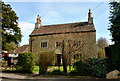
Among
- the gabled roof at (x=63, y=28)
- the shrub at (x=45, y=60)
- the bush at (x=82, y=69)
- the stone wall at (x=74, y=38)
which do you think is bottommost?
the bush at (x=82, y=69)

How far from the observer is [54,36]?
94.1 feet

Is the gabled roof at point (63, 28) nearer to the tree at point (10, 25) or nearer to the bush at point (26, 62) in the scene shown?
the tree at point (10, 25)

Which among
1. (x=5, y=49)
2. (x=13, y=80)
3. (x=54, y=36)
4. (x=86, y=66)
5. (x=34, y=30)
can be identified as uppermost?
(x=34, y=30)

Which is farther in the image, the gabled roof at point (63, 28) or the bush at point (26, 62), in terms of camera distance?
the gabled roof at point (63, 28)

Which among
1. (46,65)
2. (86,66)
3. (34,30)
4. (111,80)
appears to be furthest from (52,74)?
(34,30)

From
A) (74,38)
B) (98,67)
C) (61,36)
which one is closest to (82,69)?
(98,67)

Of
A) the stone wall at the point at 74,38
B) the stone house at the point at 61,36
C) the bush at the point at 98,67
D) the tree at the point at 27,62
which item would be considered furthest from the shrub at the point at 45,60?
the stone house at the point at 61,36

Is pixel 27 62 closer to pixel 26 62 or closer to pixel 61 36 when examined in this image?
pixel 26 62

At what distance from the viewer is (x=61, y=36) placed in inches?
1100

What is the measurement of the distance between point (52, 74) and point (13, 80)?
3906 millimetres

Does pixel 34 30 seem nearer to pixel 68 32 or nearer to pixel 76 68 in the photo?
pixel 68 32

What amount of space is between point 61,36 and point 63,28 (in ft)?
8.44

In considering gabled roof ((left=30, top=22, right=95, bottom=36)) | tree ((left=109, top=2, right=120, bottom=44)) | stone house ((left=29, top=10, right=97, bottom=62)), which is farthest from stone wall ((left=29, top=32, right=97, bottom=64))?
tree ((left=109, top=2, right=120, bottom=44))

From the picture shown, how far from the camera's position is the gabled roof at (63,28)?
89.0 feet
